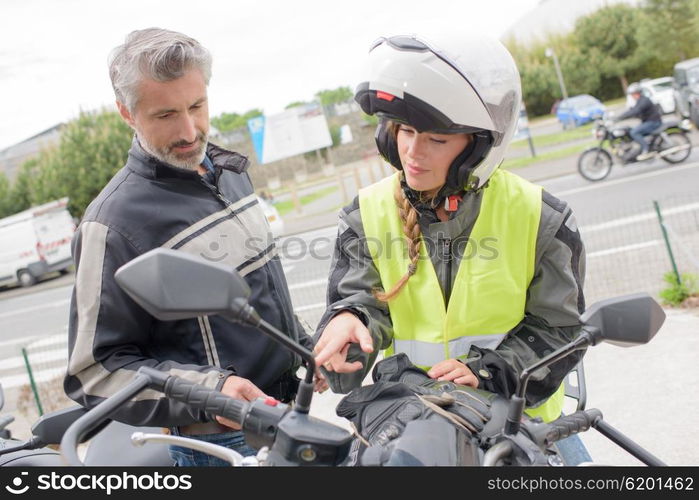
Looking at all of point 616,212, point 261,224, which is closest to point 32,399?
point 261,224

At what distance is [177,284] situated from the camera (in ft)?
3.72

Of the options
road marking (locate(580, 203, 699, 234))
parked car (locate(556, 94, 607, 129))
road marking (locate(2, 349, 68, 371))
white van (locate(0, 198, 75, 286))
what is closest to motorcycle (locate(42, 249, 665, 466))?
road marking (locate(2, 349, 68, 371))

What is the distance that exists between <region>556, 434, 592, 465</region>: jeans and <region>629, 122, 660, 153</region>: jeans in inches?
500

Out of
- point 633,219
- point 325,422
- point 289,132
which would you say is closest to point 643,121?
point 633,219

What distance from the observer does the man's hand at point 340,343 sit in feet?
4.99

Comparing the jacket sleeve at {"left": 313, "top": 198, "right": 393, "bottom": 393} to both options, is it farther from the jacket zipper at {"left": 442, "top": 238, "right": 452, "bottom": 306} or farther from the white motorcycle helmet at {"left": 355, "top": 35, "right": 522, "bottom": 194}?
the white motorcycle helmet at {"left": 355, "top": 35, "right": 522, "bottom": 194}

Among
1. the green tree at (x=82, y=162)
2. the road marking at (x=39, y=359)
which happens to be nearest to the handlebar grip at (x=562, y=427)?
the road marking at (x=39, y=359)

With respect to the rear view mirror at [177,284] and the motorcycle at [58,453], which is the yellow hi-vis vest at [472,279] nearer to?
the rear view mirror at [177,284]

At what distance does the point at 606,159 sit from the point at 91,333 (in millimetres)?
12887

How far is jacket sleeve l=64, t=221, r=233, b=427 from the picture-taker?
1.84 meters

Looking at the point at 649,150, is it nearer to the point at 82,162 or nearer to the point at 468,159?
the point at 468,159

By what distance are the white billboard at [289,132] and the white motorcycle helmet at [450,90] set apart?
16891 millimetres

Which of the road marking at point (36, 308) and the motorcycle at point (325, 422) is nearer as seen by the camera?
the motorcycle at point (325, 422)

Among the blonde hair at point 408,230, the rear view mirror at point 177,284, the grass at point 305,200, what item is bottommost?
the grass at point 305,200
